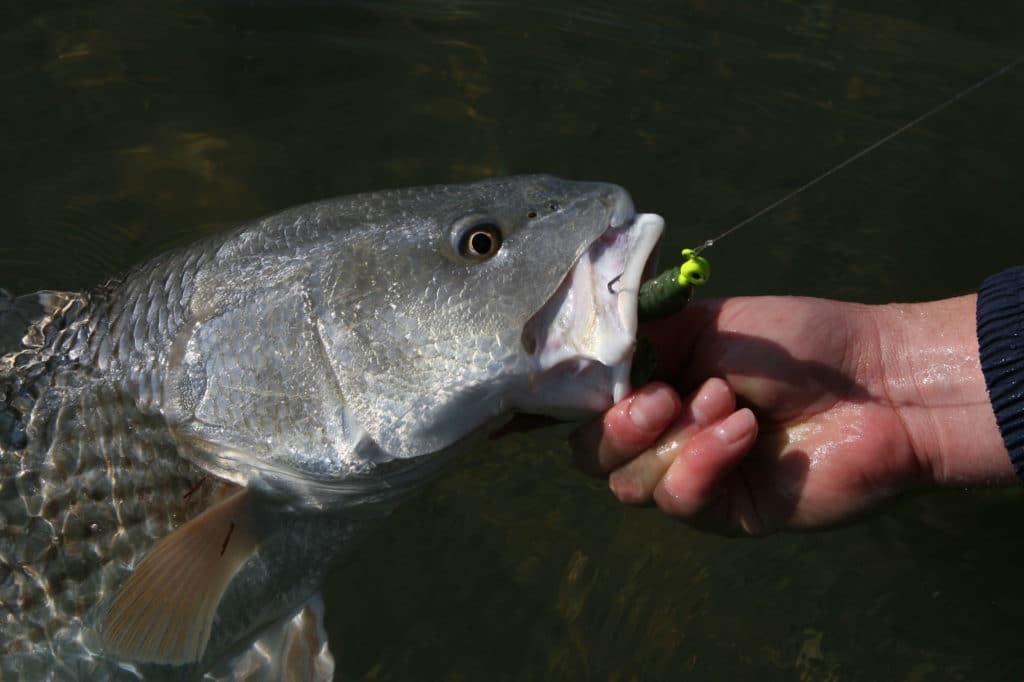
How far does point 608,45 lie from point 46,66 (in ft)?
9.73

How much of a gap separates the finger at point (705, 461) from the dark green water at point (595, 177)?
Answer: 121 centimetres

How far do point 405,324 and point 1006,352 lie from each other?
1.71 meters

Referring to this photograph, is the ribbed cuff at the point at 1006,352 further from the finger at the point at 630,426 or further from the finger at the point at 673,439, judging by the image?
the finger at the point at 630,426

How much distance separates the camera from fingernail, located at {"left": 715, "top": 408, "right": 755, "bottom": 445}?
2736mm

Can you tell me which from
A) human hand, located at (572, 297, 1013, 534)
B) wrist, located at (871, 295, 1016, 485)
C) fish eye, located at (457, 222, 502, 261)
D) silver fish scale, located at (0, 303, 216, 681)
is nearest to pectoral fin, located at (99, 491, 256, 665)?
silver fish scale, located at (0, 303, 216, 681)

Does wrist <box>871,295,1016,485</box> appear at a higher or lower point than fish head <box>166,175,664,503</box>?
lower

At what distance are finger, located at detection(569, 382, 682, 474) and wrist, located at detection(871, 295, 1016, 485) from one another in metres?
0.79

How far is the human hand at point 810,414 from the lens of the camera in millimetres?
2914

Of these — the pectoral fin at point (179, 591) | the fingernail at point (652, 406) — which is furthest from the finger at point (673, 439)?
the pectoral fin at point (179, 591)

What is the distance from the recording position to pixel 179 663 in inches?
111

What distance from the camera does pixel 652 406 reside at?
2.68 m

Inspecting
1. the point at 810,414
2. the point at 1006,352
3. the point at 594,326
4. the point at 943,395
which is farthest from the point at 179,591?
the point at 1006,352

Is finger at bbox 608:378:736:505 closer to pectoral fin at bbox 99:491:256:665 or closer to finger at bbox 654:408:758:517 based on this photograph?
finger at bbox 654:408:758:517

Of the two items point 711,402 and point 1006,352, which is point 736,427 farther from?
→ point 1006,352
